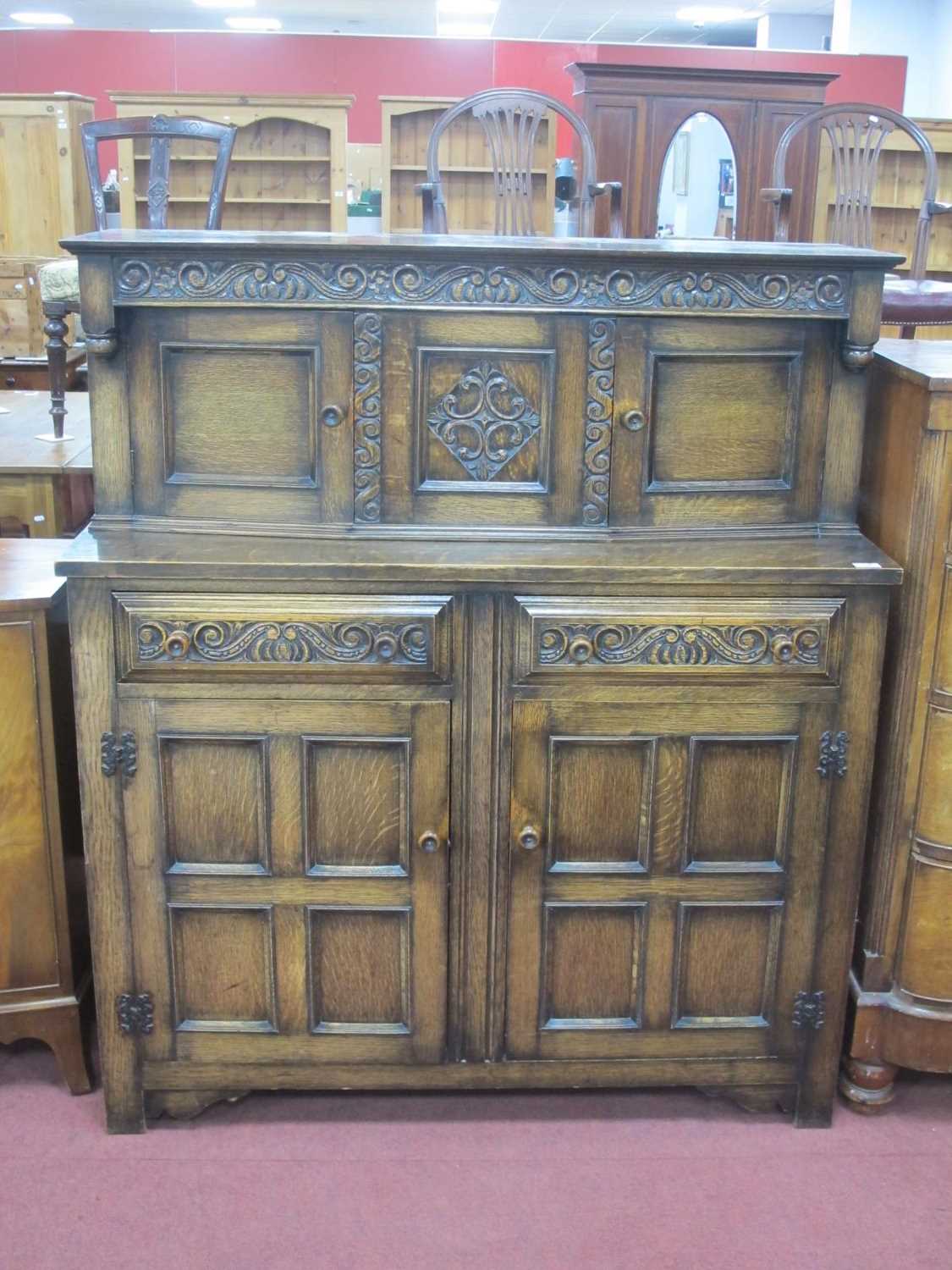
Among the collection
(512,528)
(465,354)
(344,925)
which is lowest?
(344,925)

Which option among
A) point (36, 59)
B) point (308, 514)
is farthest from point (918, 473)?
point (36, 59)

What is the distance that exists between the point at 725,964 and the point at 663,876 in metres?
0.19

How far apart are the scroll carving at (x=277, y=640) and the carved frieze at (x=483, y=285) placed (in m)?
0.47

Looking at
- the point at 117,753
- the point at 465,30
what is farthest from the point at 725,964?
the point at 465,30

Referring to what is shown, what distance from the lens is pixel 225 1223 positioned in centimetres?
190

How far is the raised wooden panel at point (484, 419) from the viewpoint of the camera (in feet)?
6.35

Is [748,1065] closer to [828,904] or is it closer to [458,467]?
[828,904]

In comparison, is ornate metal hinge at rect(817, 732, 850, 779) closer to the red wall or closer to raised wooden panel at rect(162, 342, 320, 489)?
raised wooden panel at rect(162, 342, 320, 489)

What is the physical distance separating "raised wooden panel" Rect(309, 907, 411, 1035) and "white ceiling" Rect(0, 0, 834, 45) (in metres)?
11.4

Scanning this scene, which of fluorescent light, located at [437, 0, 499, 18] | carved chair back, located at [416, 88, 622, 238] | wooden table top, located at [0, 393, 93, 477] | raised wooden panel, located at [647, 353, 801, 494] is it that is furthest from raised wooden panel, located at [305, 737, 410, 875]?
fluorescent light, located at [437, 0, 499, 18]

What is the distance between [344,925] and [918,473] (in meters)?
1.12

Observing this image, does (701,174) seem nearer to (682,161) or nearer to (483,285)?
(682,161)

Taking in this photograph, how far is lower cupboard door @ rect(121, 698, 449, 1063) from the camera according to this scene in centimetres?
193

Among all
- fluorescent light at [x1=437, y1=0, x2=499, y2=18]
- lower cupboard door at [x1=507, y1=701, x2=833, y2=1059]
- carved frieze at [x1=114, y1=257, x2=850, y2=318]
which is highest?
fluorescent light at [x1=437, y1=0, x2=499, y2=18]
